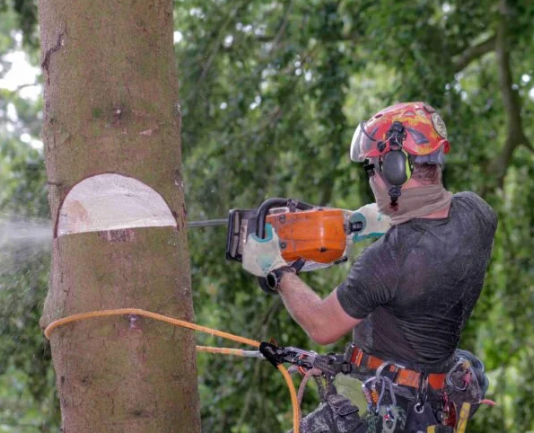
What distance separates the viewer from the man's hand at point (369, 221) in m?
2.88

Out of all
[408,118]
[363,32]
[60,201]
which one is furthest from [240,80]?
[60,201]

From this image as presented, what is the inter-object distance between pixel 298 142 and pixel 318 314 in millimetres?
3091

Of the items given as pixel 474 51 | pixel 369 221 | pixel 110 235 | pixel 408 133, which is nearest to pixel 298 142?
pixel 474 51

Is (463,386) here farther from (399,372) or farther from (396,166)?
(396,166)

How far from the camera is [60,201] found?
78.3 inches

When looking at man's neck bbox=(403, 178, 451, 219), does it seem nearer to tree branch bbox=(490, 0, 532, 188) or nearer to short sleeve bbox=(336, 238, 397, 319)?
short sleeve bbox=(336, 238, 397, 319)

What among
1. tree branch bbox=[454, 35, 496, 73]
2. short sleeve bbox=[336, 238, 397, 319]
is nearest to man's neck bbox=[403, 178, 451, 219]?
short sleeve bbox=[336, 238, 397, 319]

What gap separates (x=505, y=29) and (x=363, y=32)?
978mm

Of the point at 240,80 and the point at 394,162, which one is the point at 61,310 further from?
the point at 240,80

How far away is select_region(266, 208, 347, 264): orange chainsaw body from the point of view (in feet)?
8.86

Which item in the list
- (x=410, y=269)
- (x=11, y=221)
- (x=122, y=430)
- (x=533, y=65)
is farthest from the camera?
(x=533, y=65)

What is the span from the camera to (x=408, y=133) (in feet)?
8.01

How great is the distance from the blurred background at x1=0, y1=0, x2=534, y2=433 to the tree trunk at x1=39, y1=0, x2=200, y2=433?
8.84 feet

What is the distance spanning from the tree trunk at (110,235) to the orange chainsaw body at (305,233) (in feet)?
2.40
